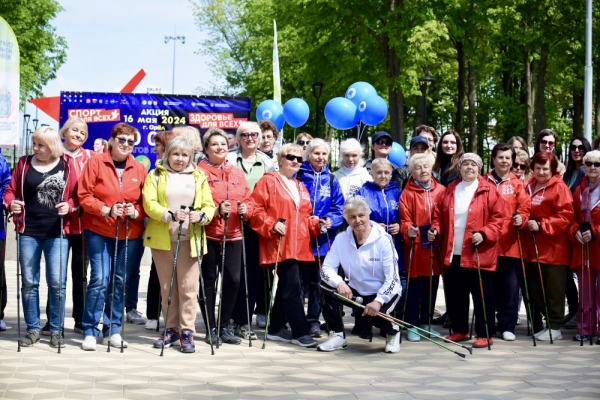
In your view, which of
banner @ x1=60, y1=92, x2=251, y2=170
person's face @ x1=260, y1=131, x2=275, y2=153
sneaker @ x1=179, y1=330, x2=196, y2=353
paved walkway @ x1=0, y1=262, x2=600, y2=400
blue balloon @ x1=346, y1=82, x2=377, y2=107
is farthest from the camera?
blue balloon @ x1=346, y1=82, x2=377, y2=107

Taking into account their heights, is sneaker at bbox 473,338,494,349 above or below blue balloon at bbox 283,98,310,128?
below

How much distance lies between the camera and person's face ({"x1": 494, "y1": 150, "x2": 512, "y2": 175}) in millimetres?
8541

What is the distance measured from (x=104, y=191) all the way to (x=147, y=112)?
6824 millimetres

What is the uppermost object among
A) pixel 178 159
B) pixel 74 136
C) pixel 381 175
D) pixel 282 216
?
pixel 74 136

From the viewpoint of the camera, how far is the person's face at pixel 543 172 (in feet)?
28.3

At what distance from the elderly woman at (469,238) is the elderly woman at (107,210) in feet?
9.11

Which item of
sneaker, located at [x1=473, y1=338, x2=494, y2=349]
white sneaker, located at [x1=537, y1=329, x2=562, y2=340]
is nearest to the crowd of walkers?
white sneaker, located at [x1=537, y1=329, x2=562, y2=340]

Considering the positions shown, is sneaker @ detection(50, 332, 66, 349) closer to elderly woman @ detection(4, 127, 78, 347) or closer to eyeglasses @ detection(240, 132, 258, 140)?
elderly woman @ detection(4, 127, 78, 347)

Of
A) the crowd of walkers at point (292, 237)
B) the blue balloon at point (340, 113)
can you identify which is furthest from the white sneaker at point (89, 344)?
the blue balloon at point (340, 113)

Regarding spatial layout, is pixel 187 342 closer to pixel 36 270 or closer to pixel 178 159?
pixel 36 270

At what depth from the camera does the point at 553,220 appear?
27.9ft

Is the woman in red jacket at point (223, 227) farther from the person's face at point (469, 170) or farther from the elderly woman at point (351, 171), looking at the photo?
the person's face at point (469, 170)

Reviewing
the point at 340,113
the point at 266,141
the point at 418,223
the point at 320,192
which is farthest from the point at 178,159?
the point at 340,113

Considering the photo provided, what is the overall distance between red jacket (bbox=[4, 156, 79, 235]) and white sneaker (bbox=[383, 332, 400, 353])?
3.00 meters
